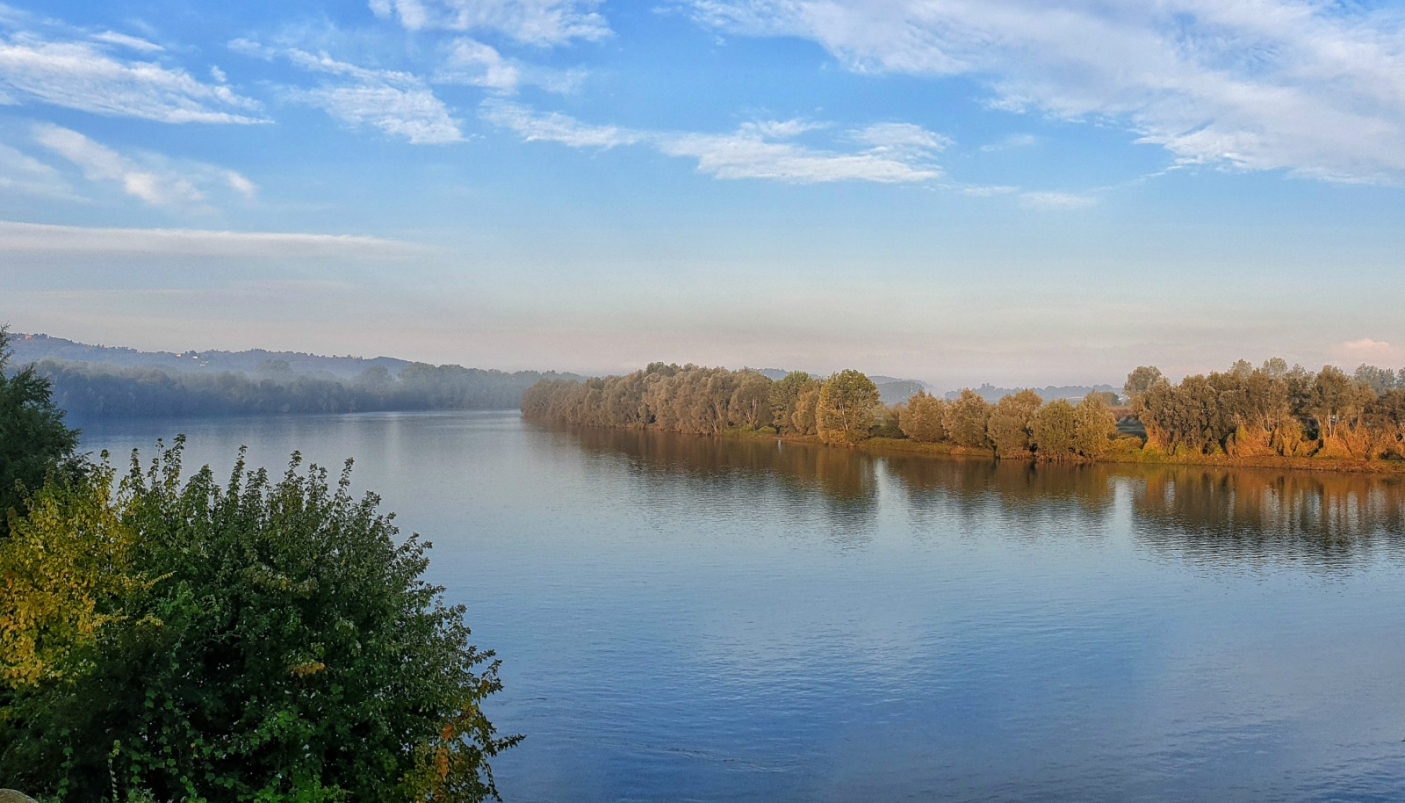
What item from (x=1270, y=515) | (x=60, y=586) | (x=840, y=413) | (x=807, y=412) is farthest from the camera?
(x=807, y=412)

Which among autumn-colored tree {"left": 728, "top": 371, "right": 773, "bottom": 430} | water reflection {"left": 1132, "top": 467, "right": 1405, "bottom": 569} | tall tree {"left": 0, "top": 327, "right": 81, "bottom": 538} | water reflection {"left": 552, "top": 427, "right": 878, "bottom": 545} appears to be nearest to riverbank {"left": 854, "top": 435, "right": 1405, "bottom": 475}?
water reflection {"left": 1132, "top": 467, "right": 1405, "bottom": 569}

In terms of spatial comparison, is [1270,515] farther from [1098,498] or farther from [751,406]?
[751,406]

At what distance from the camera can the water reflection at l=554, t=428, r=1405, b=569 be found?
62.8 metres

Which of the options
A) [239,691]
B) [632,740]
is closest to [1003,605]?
[632,740]

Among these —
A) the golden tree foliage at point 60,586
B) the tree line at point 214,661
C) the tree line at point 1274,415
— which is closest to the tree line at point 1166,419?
the tree line at point 1274,415

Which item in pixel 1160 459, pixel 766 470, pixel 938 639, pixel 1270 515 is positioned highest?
pixel 1160 459

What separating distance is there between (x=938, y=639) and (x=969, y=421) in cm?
8115

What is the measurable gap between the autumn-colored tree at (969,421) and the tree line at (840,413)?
4.7 inches

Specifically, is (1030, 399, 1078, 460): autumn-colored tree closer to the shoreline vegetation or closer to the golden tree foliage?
the shoreline vegetation

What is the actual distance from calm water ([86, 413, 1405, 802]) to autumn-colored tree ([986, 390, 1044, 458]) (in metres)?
29.7

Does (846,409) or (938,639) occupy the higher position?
(846,409)

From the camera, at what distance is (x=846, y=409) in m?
135

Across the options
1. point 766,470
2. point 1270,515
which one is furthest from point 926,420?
point 1270,515

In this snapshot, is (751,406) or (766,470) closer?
(766,470)
